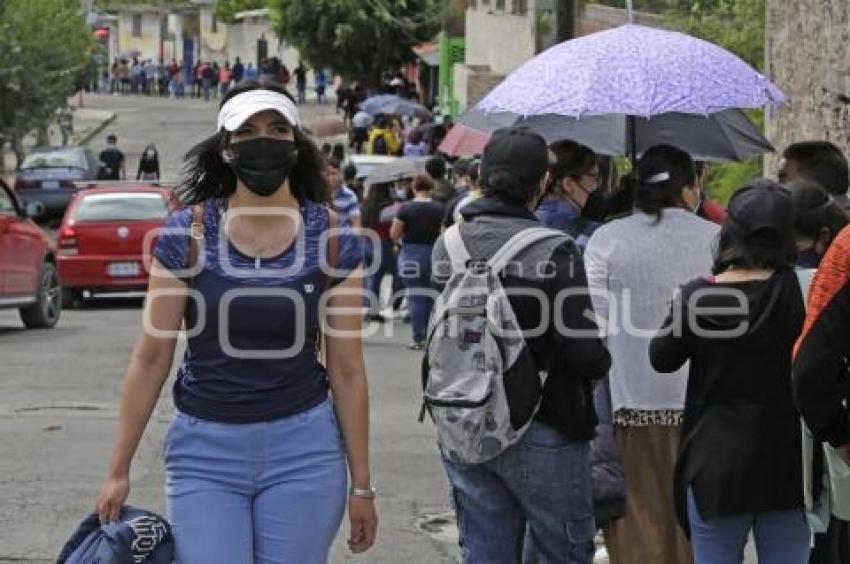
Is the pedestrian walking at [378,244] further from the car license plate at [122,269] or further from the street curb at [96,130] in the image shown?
the street curb at [96,130]

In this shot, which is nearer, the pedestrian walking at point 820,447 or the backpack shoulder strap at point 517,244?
the pedestrian walking at point 820,447

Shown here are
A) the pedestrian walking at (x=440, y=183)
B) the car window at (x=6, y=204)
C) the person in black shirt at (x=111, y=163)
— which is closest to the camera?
the car window at (x=6, y=204)

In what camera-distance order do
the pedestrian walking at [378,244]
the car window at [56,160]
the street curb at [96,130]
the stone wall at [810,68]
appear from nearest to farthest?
the stone wall at [810,68]
the pedestrian walking at [378,244]
the car window at [56,160]
the street curb at [96,130]

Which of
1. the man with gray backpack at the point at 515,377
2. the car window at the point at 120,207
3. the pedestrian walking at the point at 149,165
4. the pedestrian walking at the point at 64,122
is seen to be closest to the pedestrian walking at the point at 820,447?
the man with gray backpack at the point at 515,377

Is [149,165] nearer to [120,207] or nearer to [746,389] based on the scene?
[120,207]

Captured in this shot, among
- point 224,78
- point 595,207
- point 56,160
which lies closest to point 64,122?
point 56,160

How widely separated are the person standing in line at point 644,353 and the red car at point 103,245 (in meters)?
17.6

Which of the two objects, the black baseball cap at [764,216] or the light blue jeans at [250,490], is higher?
the black baseball cap at [764,216]

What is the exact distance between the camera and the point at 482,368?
19.1ft

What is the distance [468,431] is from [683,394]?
4.17 feet

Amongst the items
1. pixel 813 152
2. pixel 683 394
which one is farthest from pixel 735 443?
pixel 813 152

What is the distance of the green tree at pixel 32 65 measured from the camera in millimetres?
44469

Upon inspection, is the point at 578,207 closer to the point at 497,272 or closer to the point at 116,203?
the point at 497,272

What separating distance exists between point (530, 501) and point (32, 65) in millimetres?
40964
